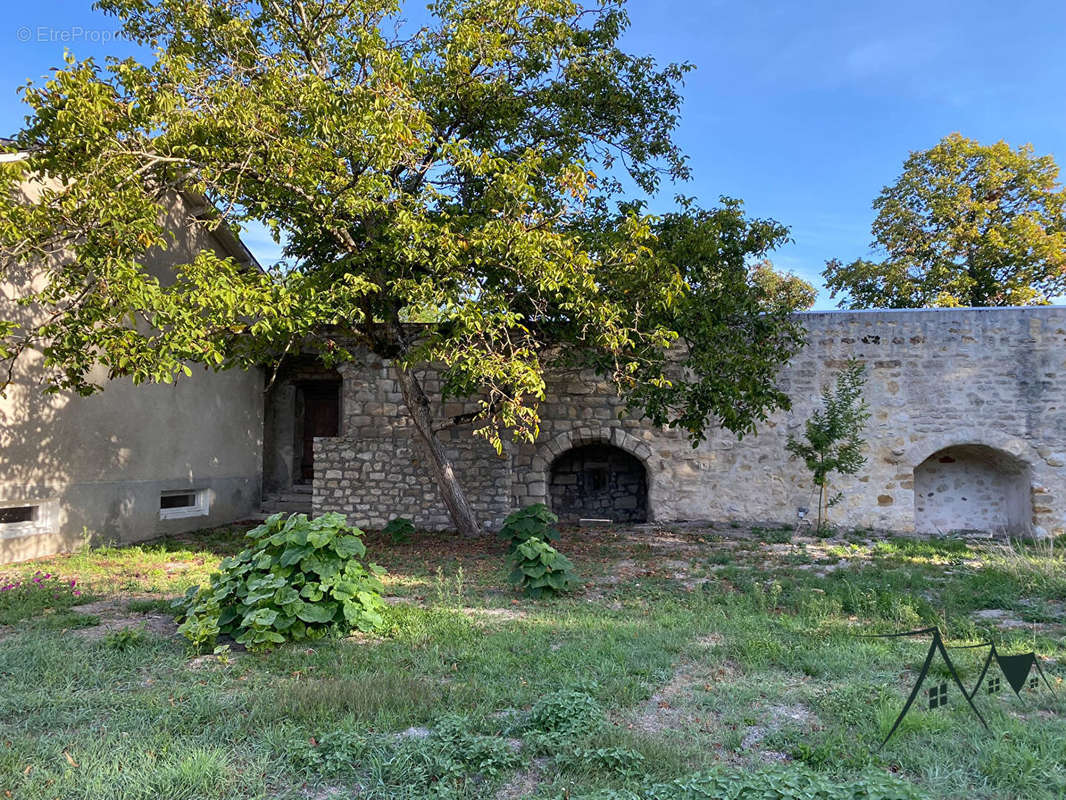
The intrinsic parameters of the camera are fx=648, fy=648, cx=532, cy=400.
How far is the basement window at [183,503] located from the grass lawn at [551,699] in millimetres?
3295

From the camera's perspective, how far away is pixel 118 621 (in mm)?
5133

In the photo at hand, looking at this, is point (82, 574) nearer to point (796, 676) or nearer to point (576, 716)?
point (576, 716)

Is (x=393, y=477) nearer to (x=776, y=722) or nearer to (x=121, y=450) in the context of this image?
(x=121, y=450)

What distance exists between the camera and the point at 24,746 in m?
2.92

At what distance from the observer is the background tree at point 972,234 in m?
15.1

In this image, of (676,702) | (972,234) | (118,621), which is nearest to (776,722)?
(676,702)

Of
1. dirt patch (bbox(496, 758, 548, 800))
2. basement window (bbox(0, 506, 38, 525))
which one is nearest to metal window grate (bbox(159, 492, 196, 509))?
basement window (bbox(0, 506, 38, 525))

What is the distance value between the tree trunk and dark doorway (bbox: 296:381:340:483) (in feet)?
14.1

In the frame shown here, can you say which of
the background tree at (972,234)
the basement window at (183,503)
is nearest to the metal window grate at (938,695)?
the basement window at (183,503)

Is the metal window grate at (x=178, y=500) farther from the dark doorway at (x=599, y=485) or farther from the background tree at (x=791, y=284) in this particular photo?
the background tree at (x=791, y=284)

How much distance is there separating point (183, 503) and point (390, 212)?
6359 millimetres

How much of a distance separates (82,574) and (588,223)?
6.82 m

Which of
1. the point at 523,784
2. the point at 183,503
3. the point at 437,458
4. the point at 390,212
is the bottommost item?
the point at 523,784

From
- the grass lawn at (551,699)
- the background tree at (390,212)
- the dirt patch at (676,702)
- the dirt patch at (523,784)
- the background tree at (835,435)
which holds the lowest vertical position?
the dirt patch at (523,784)
